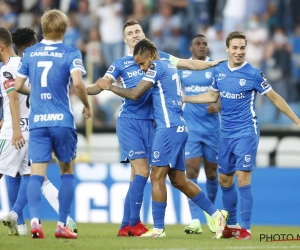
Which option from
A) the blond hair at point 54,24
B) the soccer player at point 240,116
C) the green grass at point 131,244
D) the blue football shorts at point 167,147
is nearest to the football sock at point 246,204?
the soccer player at point 240,116

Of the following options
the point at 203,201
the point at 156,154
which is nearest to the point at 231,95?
the point at 156,154

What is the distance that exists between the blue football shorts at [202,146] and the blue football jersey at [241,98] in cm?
222

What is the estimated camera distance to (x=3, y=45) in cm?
953

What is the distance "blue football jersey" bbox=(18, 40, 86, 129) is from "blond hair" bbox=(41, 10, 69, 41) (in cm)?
12

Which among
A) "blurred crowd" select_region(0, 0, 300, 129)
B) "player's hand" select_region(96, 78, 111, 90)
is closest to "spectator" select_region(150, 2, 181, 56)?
"blurred crowd" select_region(0, 0, 300, 129)

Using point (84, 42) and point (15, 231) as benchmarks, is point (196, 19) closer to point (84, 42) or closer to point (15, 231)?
point (84, 42)

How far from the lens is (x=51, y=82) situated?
8.41m

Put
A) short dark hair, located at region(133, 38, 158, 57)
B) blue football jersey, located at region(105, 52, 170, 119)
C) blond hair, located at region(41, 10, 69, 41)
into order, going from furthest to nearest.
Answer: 1. blue football jersey, located at region(105, 52, 170, 119)
2. short dark hair, located at region(133, 38, 158, 57)
3. blond hair, located at region(41, 10, 69, 41)

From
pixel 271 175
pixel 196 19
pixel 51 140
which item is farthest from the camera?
pixel 196 19

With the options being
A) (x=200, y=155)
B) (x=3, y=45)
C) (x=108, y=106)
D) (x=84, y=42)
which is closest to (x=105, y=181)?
(x=108, y=106)

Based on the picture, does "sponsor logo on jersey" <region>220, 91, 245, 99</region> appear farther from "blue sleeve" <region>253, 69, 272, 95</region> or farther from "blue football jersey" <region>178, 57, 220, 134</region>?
"blue football jersey" <region>178, 57, 220, 134</region>

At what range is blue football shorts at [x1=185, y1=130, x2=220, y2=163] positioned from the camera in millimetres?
11914

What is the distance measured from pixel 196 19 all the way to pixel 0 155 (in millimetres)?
8813

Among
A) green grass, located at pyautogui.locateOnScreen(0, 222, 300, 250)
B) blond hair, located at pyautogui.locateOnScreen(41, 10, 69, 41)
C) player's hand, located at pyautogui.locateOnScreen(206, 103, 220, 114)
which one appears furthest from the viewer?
player's hand, located at pyautogui.locateOnScreen(206, 103, 220, 114)
